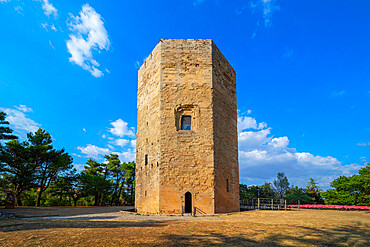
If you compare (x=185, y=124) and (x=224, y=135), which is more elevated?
(x=185, y=124)

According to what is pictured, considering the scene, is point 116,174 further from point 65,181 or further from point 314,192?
point 314,192

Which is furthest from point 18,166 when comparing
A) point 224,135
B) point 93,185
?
point 224,135

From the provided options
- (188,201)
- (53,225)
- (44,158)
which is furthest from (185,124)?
(44,158)

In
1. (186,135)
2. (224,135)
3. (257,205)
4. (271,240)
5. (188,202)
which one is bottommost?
(257,205)

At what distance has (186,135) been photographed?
14.0m

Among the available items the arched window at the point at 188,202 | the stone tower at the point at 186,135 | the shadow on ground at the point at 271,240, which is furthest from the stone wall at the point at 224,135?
the shadow on ground at the point at 271,240

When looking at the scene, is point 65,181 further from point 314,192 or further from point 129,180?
point 314,192

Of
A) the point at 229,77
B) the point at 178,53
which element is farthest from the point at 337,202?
the point at 178,53

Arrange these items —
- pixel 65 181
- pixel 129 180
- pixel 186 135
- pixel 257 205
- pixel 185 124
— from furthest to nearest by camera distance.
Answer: pixel 129 180 → pixel 65 181 → pixel 257 205 → pixel 185 124 → pixel 186 135

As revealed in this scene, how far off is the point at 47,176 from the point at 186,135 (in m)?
17.4

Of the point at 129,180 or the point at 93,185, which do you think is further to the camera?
the point at 129,180

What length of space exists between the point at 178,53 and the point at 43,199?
2376cm

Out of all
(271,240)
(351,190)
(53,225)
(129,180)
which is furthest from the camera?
(129,180)

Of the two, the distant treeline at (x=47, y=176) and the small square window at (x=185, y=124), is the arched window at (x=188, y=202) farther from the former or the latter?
the distant treeline at (x=47, y=176)
